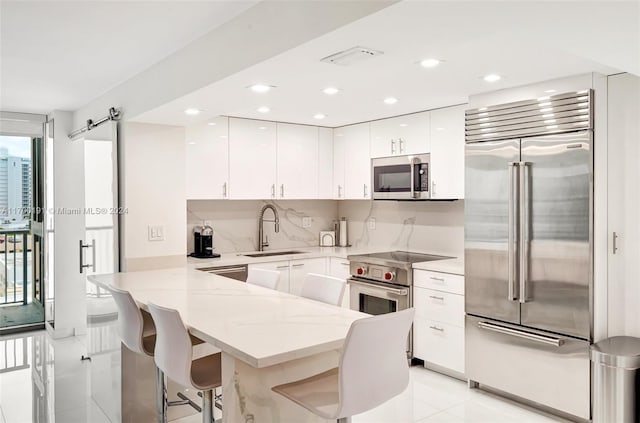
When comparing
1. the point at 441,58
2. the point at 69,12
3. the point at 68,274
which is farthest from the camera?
the point at 68,274

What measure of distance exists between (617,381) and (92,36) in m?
3.58

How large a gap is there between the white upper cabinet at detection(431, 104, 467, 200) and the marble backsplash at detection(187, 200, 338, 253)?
5.92 feet

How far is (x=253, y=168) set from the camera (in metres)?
4.88

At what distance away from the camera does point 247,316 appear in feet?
7.96

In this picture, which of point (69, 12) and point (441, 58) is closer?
point (69, 12)

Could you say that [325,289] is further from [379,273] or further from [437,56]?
[379,273]

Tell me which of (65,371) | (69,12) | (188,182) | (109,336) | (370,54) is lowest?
(65,371)

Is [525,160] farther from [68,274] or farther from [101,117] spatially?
[68,274]

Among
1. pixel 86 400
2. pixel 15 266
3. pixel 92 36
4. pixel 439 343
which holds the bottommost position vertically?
pixel 86 400

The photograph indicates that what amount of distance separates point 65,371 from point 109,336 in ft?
3.63

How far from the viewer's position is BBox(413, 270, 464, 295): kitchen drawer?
153 inches

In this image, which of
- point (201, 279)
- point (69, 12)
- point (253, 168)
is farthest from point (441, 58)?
point (253, 168)

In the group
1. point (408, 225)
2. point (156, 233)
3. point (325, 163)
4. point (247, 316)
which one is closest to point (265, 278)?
point (247, 316)

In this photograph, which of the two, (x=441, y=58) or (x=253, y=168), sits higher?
(x=441, y=58)
